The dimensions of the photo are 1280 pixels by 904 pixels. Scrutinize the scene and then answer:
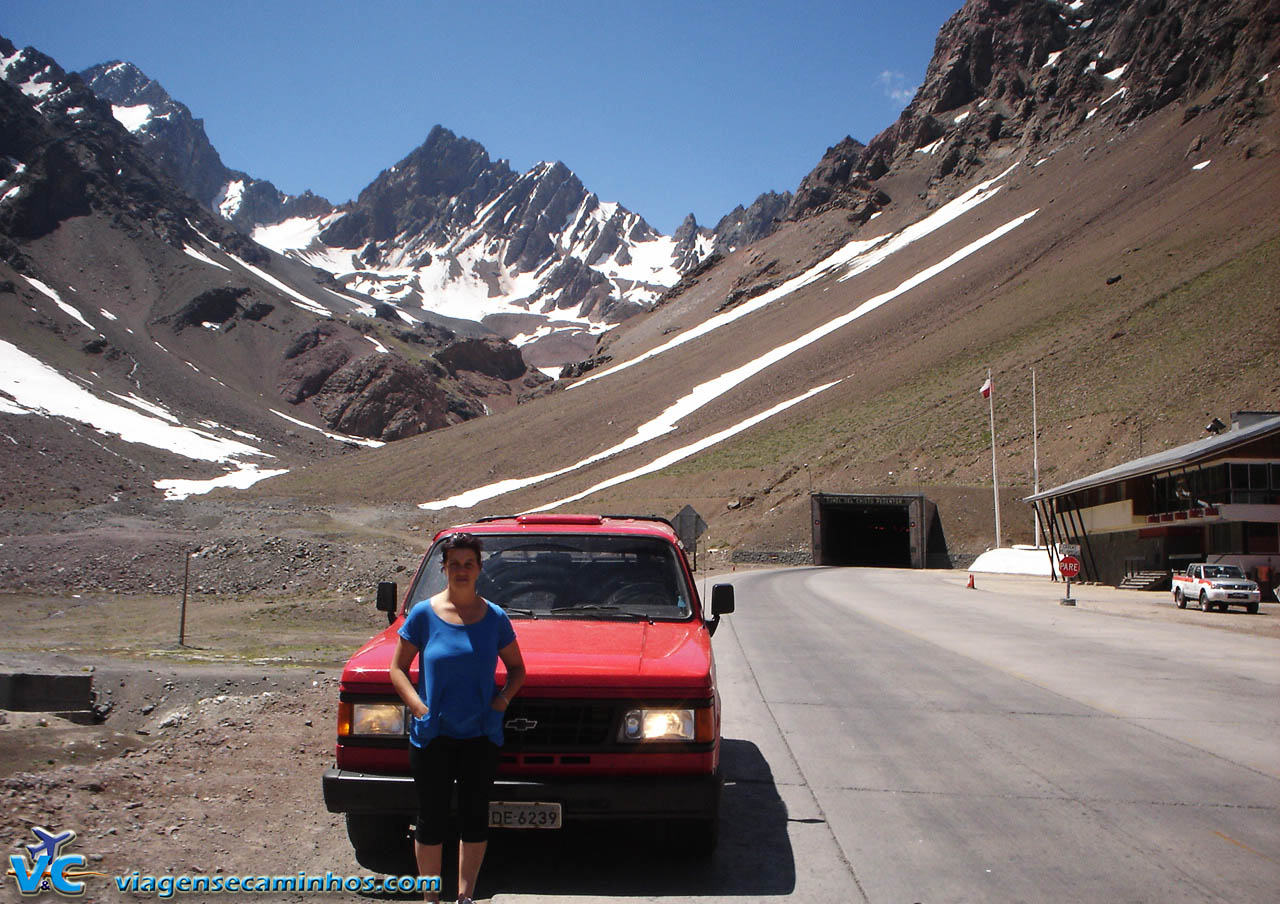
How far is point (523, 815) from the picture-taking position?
179 inches

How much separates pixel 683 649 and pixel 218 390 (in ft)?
418

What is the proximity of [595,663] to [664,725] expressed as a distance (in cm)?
44

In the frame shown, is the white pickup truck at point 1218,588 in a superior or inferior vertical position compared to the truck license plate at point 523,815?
superior

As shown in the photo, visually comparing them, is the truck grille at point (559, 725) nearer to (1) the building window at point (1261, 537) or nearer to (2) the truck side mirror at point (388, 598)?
(2) the truck side mirror at point (388, 598)

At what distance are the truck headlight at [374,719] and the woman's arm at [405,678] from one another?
0.57 meters

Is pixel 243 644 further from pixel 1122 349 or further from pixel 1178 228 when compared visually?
pixel 1178 228

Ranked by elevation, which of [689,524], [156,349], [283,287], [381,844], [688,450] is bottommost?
[381,844]

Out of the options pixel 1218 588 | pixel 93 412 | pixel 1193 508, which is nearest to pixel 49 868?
pixel 1218 588

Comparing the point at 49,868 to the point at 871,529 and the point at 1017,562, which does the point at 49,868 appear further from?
the point at 871,529

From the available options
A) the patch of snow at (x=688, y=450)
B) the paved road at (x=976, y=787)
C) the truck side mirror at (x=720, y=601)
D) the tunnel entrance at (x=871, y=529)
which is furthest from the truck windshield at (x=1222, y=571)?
the patch of snow at (x=688, y=450)

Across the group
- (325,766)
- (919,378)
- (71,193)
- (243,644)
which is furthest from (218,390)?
(325,766)

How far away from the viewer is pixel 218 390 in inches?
4786

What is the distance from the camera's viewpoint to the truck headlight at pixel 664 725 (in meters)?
4.74

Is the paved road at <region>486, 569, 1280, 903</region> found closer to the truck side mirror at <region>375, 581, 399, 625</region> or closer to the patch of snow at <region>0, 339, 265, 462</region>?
the truck side mirror at <region>375, 581, 399, 625</region>
